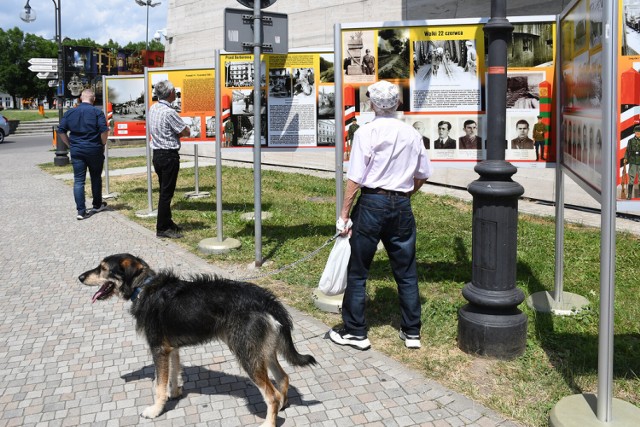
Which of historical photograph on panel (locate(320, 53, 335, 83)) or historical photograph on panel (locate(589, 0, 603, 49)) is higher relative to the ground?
historical photograph on panel (locate(320, 53, 335, 83))

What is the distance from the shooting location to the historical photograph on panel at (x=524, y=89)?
18.1 ft

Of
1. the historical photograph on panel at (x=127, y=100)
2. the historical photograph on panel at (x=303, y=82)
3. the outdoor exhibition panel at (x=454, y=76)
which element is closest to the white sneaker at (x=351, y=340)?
the outdoor exhibition panel at (x=454, y=76)

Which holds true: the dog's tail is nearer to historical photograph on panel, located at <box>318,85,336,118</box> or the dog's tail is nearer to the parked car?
historical photograph on panel, located at <box>318,85,336,118</box>

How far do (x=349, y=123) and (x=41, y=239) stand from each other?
4956mm

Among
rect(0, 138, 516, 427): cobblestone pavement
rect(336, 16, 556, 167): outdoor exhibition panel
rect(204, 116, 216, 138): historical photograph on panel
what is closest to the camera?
rect(0, 138, 516, 427): cobblestone pavement

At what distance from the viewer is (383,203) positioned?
4.42m

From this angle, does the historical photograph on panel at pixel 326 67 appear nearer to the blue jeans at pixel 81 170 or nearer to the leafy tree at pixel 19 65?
the blue jeans at pixel 81 170

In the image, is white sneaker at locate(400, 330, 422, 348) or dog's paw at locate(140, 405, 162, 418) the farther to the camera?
white sneaker at locate(400, 330, 422, 348)

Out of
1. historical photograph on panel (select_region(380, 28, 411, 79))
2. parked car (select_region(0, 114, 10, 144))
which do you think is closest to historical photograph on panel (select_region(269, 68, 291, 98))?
historical photograph on panel (select_region(380, 28, 411, 79))

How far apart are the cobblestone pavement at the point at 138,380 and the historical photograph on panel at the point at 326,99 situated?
9.76ft

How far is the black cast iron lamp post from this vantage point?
Result: 4.37 m

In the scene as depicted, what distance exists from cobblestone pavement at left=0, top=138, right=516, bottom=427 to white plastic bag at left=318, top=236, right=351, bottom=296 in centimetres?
43

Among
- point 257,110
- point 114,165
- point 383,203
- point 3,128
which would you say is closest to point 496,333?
point 383,203

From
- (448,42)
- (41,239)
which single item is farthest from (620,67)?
(41,239)
